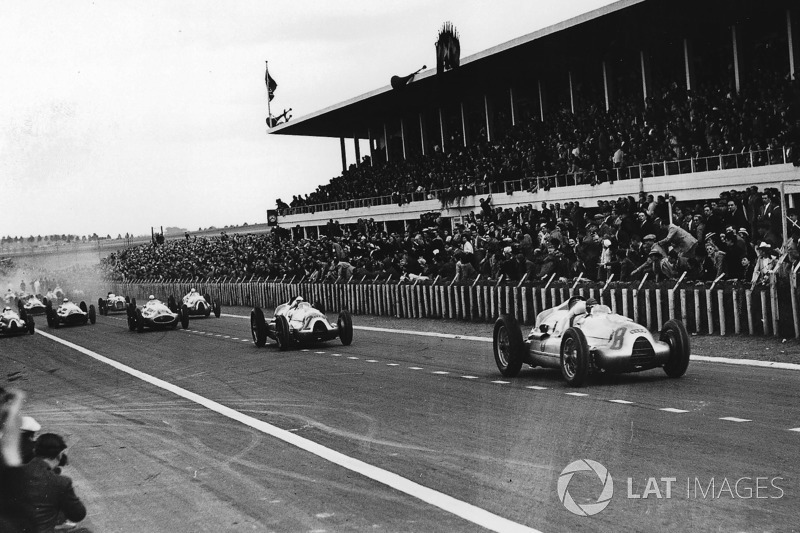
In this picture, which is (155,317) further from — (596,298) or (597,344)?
(597,344)

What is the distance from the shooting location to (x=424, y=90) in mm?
50719

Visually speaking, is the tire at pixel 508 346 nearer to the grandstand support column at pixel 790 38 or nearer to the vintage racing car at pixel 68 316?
the grandstand support column at pixel 790 38

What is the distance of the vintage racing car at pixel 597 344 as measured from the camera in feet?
40.5

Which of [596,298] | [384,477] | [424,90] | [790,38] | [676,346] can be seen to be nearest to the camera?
[384,477]

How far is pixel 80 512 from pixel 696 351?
1220 centimetres

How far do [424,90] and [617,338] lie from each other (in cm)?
3959

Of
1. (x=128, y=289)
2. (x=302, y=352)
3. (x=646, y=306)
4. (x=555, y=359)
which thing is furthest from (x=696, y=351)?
(x=128, y=289)

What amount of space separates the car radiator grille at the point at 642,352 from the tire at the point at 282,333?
972 cm

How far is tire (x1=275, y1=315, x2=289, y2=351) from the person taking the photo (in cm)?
2056

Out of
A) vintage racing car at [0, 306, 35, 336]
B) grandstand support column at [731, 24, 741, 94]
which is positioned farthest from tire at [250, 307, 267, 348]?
grandstand support column at [731, 24, 741, 94]

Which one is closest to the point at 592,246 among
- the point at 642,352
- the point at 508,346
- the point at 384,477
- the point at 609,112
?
the point at 508,346

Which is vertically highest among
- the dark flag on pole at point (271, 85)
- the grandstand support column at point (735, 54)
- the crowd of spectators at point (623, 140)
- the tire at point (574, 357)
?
the dark flag on pole at point (271, 85)

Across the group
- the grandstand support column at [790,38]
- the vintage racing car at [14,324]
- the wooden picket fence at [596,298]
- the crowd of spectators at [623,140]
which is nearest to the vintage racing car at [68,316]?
the vintage racing car at [14,324]

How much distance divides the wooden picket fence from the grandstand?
4616 mm
